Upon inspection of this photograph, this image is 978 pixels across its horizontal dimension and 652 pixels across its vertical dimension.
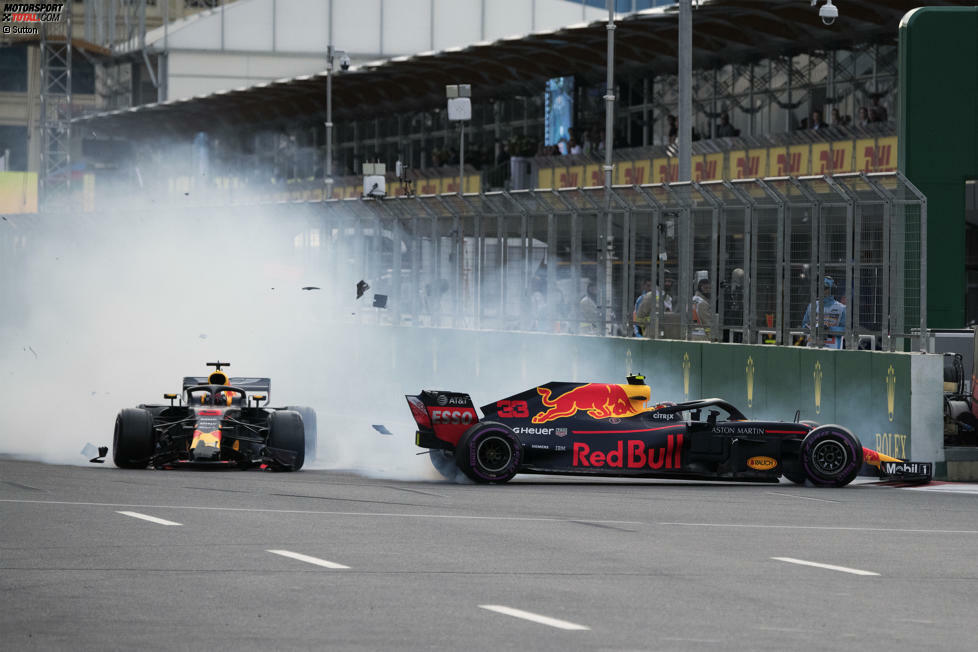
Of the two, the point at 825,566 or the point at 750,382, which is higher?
the point at 750,382

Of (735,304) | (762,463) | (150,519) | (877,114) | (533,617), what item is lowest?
(533,617)

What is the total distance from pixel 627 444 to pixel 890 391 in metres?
3.10

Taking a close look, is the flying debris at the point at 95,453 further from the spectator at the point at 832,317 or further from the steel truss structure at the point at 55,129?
the steel truss structure at the point at 55,129

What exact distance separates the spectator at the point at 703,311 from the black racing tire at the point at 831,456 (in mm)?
5359

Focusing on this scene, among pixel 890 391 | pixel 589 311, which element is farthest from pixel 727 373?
pixel 589 311

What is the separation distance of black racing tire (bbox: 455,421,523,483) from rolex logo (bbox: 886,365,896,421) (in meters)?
3.91

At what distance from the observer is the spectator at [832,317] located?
20.3m

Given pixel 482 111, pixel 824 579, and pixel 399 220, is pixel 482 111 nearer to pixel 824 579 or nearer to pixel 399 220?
pixel 399 220

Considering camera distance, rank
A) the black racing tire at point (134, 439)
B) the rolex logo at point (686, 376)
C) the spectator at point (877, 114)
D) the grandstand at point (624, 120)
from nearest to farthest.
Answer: the black racing tire at point (134, 439), the rolex logo at point (686, 376), the grandstand at point (624, 120), the spectator at point (877, 114)

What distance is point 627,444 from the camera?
57.5 ft

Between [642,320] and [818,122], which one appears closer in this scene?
[642,320]

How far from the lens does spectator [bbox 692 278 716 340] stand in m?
22.8

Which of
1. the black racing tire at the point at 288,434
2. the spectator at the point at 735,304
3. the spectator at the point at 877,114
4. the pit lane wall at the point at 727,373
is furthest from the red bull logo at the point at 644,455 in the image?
the spectator at the point at 877,114

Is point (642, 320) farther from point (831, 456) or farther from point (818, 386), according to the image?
point (831, 456)
